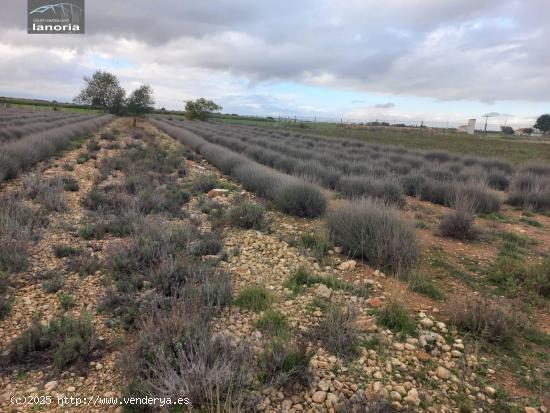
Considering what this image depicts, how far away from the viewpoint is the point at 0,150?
1047 cm

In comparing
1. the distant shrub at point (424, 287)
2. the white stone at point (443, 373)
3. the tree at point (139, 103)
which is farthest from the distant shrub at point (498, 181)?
the tree at point (139, 103)

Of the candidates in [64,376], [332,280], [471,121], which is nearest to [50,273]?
[64,376]

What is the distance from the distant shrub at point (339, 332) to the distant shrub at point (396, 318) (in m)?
0.38

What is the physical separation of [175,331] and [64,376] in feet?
3.22

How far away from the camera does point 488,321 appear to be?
3592 millimetres

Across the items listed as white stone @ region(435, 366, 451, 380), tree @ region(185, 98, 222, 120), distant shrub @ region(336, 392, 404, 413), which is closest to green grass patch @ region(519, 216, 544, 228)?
white stone @ region(435, 366, 451, 380)

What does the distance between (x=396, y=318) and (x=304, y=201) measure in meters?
4.27

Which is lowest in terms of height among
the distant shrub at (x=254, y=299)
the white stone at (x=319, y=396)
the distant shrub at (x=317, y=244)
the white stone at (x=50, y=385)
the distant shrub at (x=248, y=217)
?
the white stone at (x=50, y=385)

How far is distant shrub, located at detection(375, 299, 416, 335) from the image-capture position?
3617mm

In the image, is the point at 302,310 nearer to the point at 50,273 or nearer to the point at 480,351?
the point at 480,351

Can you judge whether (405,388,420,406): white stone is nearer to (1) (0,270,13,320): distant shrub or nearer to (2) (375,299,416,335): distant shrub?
(2) (375,299,416,335): distant shrub

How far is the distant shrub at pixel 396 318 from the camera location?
3.62m

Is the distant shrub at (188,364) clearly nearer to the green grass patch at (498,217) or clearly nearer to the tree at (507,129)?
the green grass patch at (498,217)

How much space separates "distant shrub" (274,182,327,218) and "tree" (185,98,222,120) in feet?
268
